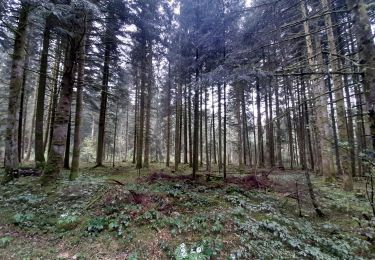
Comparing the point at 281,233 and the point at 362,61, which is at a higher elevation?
the point at 362,61

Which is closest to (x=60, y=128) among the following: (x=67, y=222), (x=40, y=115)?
(x=67, y=222)

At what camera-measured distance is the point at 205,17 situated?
1083 centimetres

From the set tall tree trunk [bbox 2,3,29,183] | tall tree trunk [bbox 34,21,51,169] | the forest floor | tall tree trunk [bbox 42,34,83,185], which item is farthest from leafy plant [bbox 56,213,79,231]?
tall tree trunk [bbox 34,21,51,169]

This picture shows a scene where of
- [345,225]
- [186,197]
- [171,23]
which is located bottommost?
[345,225]

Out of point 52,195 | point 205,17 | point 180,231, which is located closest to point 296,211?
point 180,231

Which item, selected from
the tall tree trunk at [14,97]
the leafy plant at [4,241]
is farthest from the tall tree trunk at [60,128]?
the leafy plant at [4,241]

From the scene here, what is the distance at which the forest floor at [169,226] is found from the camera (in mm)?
4113

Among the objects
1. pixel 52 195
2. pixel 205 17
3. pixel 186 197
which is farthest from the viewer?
pixel 205 17

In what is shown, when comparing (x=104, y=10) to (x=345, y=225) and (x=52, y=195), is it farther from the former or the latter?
(x=345, y=225)

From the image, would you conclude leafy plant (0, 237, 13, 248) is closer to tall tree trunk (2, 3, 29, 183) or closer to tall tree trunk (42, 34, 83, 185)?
tall tree trunk (42, 34, 83, 185)

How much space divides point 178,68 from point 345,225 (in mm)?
11186

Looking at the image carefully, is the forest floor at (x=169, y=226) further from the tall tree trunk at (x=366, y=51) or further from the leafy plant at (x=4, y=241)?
the tall tree trunk at (x=366, y=51)

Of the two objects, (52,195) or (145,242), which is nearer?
(145,242)

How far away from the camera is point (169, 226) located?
496 cm
